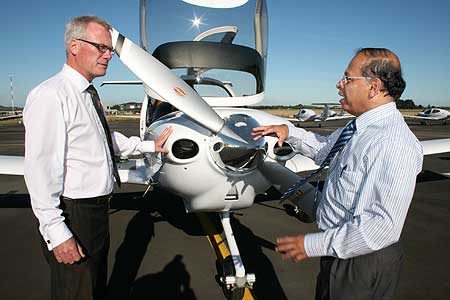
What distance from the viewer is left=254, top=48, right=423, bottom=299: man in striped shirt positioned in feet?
4.33

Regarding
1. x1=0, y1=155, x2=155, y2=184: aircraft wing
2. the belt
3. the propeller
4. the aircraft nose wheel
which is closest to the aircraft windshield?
x1=0, y1=155, x2=155, y2=184: aircraft wing

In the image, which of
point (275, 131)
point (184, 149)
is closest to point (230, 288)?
point (184, 149)

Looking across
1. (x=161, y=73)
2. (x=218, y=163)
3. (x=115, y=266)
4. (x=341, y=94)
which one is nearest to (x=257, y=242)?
(x=115, y=266)

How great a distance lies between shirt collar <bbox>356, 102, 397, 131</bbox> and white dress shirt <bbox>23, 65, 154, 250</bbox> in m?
1.29

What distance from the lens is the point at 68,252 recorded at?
63.0 inches

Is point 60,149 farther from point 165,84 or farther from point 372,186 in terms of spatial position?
point 372,186

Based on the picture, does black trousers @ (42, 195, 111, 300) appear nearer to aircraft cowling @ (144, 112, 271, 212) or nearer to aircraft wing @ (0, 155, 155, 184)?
aircraft cowling @ (144, 112, 271, 212)

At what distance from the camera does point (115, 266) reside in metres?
3.76

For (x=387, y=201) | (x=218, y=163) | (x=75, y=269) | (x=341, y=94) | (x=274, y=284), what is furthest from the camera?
(x=274, y=284)

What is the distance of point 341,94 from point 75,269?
158 cm

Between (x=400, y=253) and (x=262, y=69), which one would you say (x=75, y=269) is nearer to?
(x=400, y=253)

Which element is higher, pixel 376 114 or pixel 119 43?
pixel 119 43

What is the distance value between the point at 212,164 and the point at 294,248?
51.1 inches

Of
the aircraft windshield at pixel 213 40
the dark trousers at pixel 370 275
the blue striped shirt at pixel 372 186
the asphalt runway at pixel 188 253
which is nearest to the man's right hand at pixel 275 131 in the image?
the blue striped shirt at pixel 372 186
